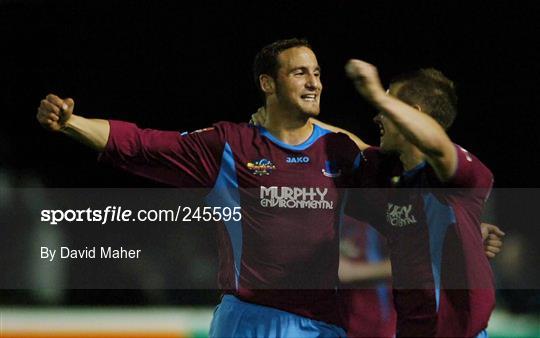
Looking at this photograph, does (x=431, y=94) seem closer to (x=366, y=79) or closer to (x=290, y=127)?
(x=366, y=79)

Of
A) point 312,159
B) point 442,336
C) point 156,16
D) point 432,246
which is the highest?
A: point 156,16

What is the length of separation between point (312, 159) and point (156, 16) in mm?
5151

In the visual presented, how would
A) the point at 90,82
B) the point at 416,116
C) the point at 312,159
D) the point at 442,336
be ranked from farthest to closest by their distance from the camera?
the point at 90,82, the point at 312,159, the point at 442,336, the point at 416,116

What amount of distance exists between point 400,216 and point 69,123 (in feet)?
5.13

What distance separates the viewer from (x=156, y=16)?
9.31 m

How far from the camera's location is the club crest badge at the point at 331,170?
14.9 ft

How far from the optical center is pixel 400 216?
388 cm

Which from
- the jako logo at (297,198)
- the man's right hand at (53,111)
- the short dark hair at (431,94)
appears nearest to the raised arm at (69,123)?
the man's right hand at (53,111)

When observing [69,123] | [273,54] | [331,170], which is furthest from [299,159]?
[69,123]

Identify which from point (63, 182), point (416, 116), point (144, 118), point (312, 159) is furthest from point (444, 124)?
point (63, 182)

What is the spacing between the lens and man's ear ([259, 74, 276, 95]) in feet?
15.8

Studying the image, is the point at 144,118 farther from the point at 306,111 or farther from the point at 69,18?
the point at 306,111

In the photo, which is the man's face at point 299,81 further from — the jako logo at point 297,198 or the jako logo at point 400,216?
the jako logo at point 400,216

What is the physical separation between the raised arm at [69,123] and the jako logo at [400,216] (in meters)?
1.43
